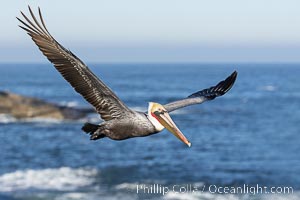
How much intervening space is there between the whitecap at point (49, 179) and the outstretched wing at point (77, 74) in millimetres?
27823

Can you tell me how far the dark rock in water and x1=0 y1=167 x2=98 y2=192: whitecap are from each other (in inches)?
810

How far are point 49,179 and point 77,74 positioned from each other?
31.8 metres

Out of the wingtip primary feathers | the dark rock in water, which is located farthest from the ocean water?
the wingtip primary feathers

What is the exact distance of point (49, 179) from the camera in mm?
44000

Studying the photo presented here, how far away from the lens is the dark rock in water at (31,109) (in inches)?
2682

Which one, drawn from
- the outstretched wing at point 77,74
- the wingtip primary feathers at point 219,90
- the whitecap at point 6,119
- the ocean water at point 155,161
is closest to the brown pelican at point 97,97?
the outstretched wing at point 77,74

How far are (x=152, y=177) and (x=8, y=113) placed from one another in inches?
1186

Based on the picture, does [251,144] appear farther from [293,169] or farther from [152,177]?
[152,177]

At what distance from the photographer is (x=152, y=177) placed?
46.4 meters

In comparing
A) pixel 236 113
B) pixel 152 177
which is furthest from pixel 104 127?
pixel 236 113

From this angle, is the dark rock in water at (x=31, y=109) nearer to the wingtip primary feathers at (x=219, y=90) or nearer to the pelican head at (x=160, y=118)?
the wingtip primary feathers at (x=219, y=90)

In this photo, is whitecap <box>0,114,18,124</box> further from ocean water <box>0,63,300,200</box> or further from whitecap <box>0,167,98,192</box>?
whitecap <box>0,167,98,192</box>

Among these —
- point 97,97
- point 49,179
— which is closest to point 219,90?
point 97,97

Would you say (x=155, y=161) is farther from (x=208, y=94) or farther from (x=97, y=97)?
(x=97, y=97)
